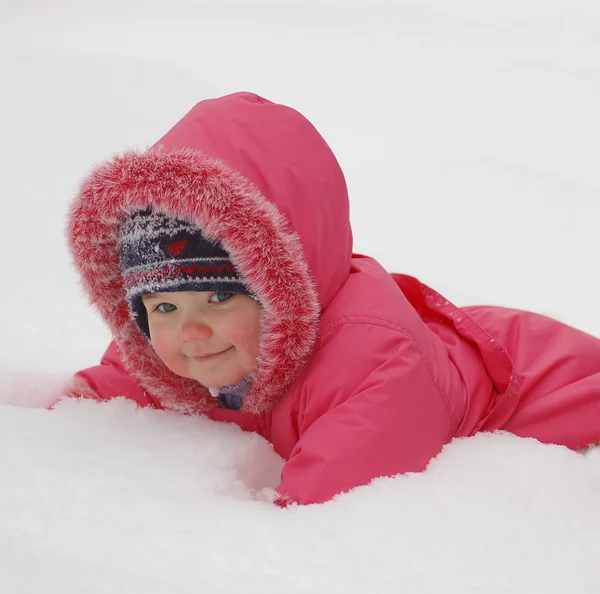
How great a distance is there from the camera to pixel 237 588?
0.76m

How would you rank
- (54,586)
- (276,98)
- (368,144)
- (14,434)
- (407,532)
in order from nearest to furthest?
(54,586)
(407,532)
(14,434)
(368,144)
(276,98)

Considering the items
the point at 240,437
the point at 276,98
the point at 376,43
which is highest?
the point at 376,43

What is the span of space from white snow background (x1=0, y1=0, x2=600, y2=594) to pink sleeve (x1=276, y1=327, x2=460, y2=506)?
0.05 m

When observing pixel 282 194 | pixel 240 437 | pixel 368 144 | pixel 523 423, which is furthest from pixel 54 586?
pixel 368 144

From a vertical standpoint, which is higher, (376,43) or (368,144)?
(376,43)

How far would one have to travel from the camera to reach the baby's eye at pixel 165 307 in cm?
118

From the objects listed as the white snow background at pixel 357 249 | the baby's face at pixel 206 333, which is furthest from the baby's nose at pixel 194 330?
the white snow background at pixel 357 249

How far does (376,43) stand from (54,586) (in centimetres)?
281

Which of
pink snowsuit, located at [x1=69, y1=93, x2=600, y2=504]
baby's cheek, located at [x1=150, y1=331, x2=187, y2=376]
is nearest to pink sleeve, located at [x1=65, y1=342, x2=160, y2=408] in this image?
pink snowsuit, located at [x1=69, y1=93, x2=600, y2=504]

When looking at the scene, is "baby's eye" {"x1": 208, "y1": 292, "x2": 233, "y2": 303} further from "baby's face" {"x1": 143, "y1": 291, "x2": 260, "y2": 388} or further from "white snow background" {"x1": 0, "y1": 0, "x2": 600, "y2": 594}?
"white snow background" {"x1": 0, "y1": 0, "x2": 600, "y2": 594}

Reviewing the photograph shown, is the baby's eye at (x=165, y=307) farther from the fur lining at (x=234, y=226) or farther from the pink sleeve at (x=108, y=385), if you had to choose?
the pink sleeve at (x=108, y=385)

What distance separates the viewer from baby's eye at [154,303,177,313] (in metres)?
1.18

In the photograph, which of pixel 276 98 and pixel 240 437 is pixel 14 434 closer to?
pixel 240 437

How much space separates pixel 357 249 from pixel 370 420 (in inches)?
43.9
